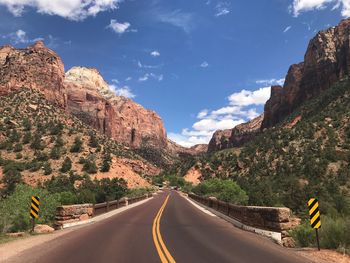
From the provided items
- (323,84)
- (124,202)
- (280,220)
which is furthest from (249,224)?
(323,84)

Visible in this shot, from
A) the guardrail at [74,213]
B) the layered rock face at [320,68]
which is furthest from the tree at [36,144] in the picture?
the layered rock face at [320,68]

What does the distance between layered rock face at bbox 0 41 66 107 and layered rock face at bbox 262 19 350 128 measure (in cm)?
8431

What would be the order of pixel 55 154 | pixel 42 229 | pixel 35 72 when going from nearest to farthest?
pixel 42 229, pixel 55 154, pixel 35 72

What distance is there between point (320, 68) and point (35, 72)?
94194mm

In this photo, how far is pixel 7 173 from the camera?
54.6 metres

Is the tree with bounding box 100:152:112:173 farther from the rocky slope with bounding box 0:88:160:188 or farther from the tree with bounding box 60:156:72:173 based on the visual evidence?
the tree with bounding box 60:156:72:173

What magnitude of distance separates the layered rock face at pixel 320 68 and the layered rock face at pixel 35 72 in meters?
84.3

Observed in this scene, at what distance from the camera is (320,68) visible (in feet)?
402

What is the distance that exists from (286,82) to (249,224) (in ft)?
489

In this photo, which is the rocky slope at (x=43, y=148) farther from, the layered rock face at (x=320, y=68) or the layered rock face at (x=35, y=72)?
the layered rock face at (x=320, y=68)

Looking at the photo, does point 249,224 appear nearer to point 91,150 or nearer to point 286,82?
point 91,150

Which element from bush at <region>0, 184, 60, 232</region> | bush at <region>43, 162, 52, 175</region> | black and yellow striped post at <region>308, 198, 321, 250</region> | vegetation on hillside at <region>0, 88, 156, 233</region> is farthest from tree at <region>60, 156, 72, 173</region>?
black and yellow striped post at <region>308, 198, 321, 250</region>

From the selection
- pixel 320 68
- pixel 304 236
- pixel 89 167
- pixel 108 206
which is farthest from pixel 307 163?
pixel 320 68

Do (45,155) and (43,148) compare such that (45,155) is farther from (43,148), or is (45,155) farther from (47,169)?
(47,169)
